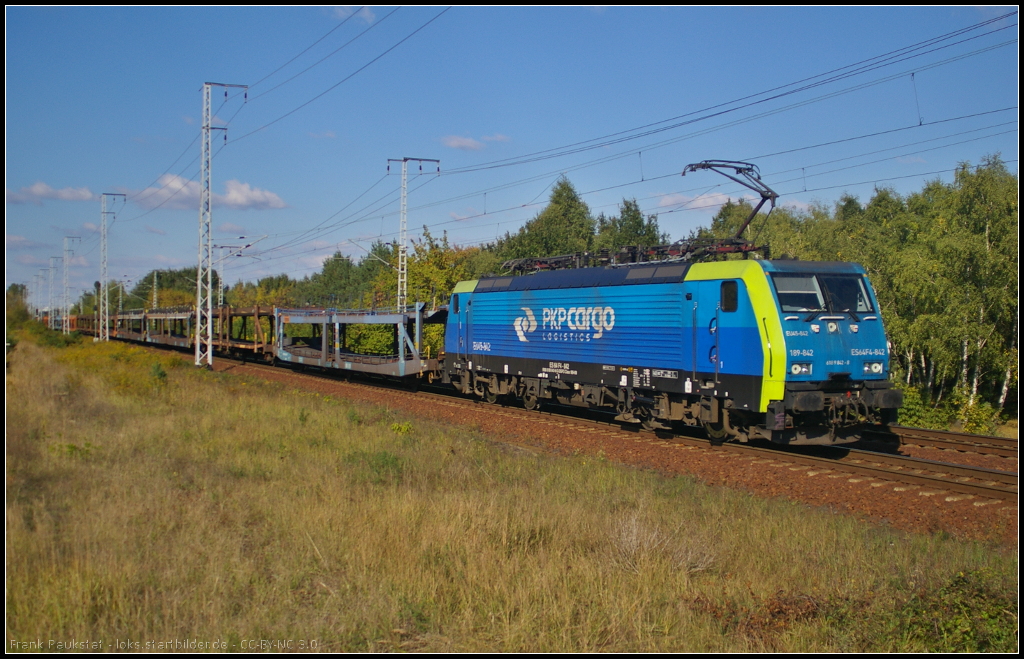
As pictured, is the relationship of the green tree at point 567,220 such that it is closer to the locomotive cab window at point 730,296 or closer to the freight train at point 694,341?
the freight train at point 694,341

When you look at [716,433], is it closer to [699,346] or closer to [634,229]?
[699,346]

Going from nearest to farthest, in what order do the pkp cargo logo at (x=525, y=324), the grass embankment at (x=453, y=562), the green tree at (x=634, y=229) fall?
the grass embankment at (x=453, y=562) → the pkp cargo logo at (x=525, y=324) → the green tree at (x=634, y=229)

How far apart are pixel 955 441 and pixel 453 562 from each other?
1193cm

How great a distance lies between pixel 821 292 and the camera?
1279 centimetres

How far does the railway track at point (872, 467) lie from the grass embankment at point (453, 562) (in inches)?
95.3

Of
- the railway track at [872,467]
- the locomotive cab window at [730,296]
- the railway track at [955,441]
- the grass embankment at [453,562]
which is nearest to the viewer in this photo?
the grass embankment at [453,562]

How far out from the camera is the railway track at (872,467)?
34.6ft

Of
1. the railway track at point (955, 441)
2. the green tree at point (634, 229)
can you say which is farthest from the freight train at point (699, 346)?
the green tree at point (634, 229)

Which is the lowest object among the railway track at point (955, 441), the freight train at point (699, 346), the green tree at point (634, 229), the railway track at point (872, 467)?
the railway track at point (872, 467)

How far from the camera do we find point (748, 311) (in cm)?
1272

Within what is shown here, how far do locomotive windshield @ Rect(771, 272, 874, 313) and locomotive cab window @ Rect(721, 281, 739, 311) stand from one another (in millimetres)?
754

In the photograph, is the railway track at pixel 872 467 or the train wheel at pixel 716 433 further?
the train wheel at pixel 716 433

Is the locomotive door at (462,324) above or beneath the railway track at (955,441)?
above

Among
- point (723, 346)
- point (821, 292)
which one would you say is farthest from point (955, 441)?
point (723, 346)
